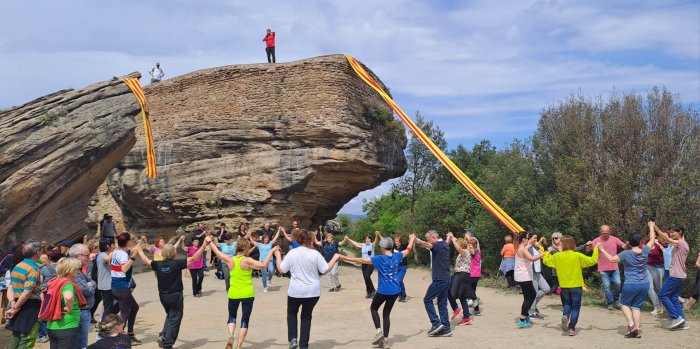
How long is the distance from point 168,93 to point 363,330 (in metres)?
15.3

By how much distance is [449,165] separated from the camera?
14625mm

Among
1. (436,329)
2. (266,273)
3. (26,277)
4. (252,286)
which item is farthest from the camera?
(266,273)

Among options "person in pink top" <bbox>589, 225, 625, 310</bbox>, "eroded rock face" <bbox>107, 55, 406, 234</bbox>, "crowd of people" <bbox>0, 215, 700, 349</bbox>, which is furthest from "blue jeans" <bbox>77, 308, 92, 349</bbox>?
"eroded rock face" <bbox>107, 55, 406, 234</bbox>

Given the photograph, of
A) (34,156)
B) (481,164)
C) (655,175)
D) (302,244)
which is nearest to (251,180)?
(34,156)

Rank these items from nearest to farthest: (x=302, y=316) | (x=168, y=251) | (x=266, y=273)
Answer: (x=302, y=316), (x=168, y=251), (x=266, y=273)

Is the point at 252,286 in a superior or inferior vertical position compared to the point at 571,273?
superior

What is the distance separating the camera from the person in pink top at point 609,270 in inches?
405

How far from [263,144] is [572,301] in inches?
512

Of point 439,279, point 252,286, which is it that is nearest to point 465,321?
point 439,279

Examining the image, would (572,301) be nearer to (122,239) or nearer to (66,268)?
(122,239)

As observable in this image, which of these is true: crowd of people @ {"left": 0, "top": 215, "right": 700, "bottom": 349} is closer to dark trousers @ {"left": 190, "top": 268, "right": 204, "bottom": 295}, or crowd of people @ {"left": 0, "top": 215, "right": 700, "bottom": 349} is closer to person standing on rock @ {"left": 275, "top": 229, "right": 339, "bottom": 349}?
person standing on rock @ {"left": 275, "top": 229, "right": 339, "bottom": 349}

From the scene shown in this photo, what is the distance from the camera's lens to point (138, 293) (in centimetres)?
1384

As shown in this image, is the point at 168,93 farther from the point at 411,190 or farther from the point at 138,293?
the point at 411,190

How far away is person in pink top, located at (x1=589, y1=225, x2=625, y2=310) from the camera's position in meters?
10.3
